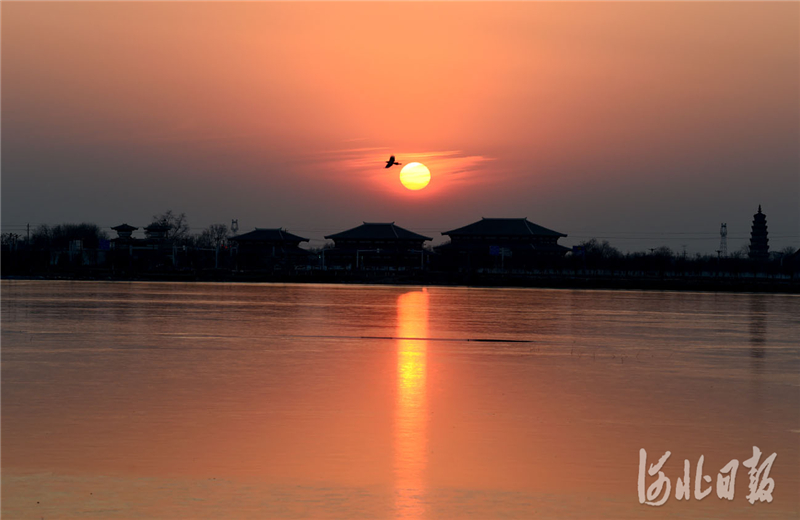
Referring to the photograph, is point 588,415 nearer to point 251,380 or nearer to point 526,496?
point 526,496

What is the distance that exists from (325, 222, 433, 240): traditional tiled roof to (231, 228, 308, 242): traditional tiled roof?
10514 millimetres

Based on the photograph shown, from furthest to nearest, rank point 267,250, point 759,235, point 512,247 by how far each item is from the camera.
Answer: point 759,235 < point 267,250 < point 512,247

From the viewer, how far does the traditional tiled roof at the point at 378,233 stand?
118688mm

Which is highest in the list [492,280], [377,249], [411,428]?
[377,249]

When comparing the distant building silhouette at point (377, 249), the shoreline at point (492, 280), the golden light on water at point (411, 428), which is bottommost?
the golden light on water at point (411, 428)

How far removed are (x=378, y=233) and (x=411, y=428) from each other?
354ft

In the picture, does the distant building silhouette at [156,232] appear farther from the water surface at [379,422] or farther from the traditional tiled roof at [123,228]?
the water surface at [379,422]

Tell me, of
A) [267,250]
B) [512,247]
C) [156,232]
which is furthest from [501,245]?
[156,232]

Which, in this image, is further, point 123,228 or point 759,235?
point 759,235

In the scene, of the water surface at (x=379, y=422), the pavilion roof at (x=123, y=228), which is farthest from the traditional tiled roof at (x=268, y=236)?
the water surface at (x=379, y=422)

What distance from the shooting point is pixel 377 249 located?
11575cm

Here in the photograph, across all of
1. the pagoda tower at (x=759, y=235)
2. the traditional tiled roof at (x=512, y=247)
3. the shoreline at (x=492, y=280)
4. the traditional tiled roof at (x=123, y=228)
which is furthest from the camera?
the pagoda tower at (x=759, y=235)

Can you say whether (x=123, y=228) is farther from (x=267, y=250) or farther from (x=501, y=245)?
(x=501, y=245)

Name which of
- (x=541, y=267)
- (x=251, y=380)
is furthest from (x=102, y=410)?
(x=541, y=267)
